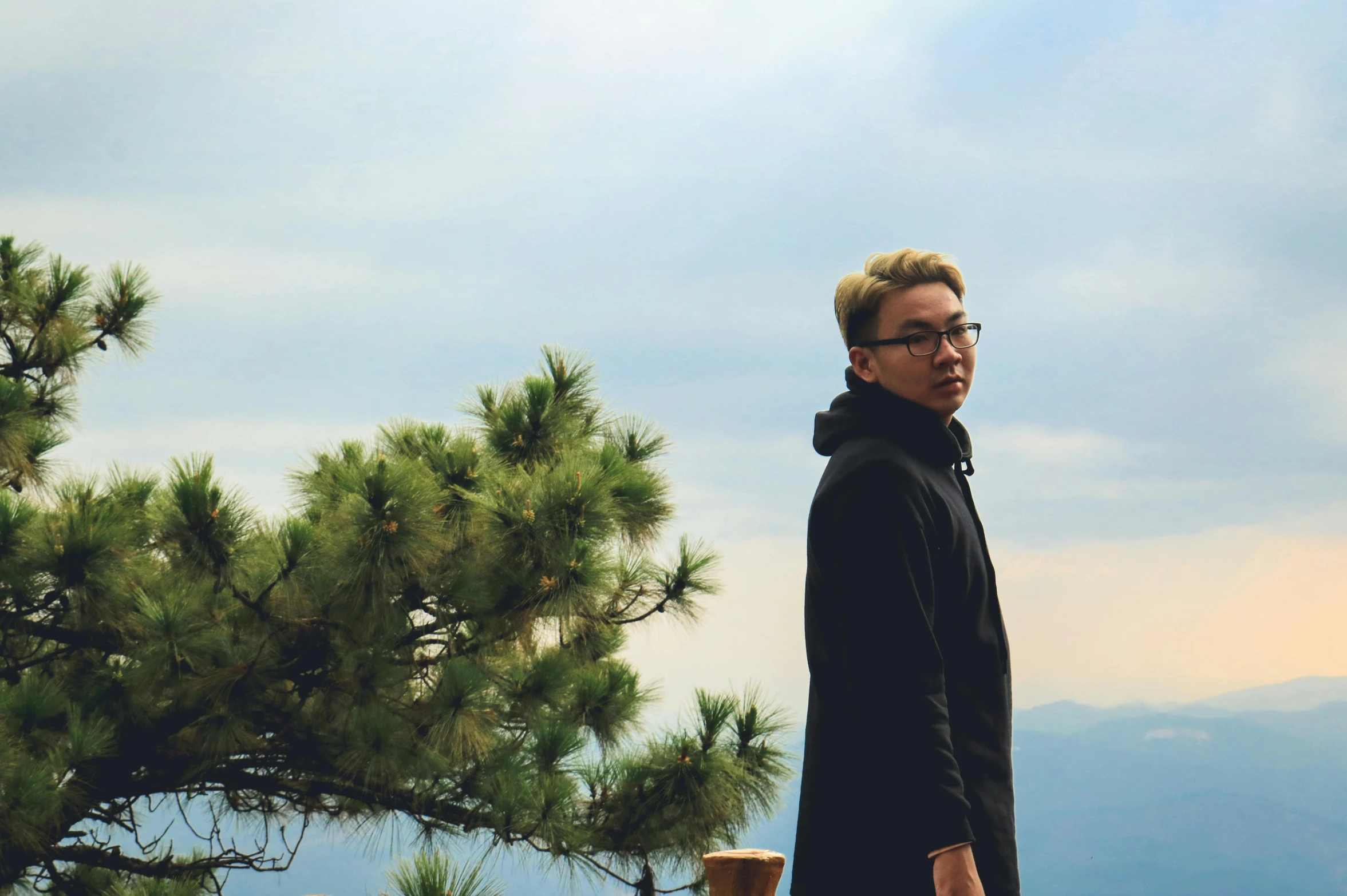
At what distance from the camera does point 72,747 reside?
3.12 metres

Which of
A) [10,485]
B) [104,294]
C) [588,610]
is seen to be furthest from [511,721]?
[104,294]

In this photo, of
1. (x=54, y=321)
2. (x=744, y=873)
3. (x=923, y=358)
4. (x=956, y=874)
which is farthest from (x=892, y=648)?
(x=54, y=321)

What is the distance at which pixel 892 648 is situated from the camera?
1076mm

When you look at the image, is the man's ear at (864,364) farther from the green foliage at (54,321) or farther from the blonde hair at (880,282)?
the green foliage at (54,321)

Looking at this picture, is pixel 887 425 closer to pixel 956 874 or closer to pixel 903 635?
pixel 903 635

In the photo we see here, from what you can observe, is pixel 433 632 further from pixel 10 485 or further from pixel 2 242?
pixel 2 242

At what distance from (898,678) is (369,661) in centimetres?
265

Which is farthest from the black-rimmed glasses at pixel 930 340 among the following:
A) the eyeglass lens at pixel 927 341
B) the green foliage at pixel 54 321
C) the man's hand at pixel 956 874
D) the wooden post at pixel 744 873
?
the green foliage at pixel 54 321

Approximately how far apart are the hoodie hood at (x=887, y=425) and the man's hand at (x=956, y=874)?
1.40ft

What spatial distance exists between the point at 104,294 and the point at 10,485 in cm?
89

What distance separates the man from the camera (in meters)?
1.07

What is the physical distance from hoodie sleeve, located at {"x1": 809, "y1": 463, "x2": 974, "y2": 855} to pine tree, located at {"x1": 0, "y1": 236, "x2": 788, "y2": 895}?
1.96m

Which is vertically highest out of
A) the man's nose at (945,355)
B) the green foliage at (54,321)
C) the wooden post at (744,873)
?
the green foliage at (54,321)

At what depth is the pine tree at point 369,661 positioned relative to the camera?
3.09m
